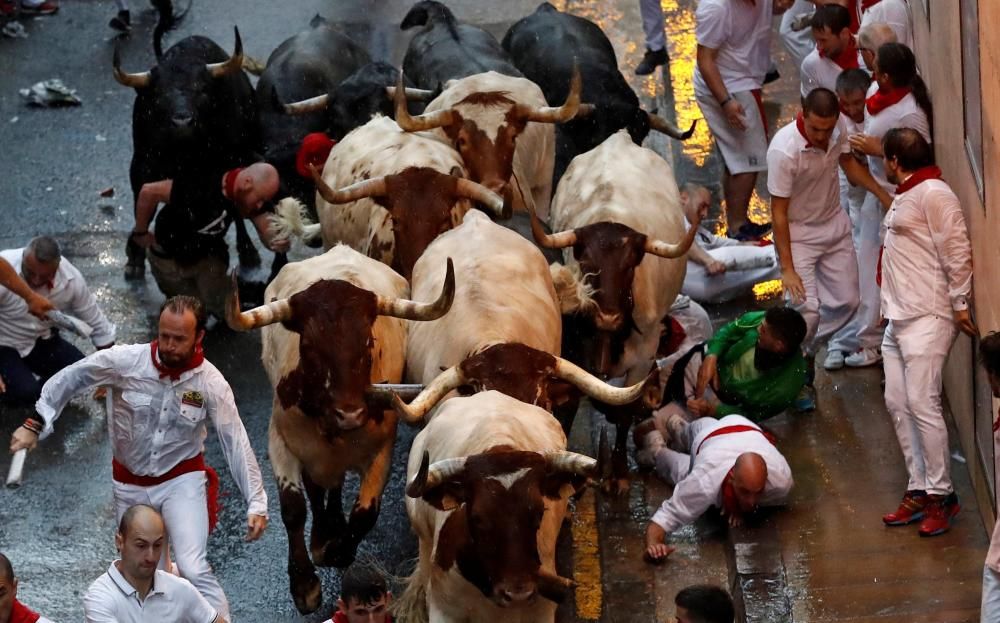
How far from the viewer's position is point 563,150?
13570 millimetres

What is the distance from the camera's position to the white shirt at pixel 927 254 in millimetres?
9062

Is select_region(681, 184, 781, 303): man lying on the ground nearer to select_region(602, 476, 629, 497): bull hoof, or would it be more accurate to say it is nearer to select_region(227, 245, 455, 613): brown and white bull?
select_region(602, 476, 629, 497): bull hoof

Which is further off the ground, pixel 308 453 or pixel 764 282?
pixel 308 453

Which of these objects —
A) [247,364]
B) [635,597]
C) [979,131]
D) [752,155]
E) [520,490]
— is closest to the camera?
[520,490]

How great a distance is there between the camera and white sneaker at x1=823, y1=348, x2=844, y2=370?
1129cm

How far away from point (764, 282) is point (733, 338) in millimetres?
1917

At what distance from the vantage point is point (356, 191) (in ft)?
35.6

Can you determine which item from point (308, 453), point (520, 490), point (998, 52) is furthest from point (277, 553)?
point (998, 52)

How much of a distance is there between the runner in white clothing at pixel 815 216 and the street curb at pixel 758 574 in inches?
59.0

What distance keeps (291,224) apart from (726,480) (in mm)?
3913

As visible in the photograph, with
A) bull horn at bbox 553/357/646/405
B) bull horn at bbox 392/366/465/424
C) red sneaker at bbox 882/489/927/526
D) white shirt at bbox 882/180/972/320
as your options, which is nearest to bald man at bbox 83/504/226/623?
bull horn at bbox 392/366/465/424

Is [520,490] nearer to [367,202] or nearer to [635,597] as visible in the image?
[635,597]

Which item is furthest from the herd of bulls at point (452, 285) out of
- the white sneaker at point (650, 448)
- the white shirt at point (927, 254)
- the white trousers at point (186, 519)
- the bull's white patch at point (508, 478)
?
the white shirt at point (927, 254)

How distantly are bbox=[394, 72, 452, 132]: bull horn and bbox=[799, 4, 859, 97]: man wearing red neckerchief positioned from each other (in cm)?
256
